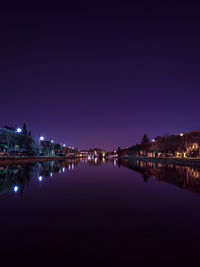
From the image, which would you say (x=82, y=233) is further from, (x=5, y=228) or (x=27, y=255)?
(x=5, y=228)

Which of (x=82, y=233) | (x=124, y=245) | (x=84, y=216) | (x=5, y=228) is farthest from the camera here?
(x=84, y=216)

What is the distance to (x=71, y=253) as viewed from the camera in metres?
5.50

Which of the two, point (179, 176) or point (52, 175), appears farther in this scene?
point (52, 175)

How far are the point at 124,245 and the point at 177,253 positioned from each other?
1435 millimetres

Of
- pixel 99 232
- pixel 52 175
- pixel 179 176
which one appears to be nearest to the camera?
pixel 99 232

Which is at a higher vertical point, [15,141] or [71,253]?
[15,141]

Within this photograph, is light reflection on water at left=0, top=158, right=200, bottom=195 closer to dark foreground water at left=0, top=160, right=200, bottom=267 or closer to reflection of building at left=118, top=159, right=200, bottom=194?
reflection of building at left=118, top=159, right=200, bottom=194

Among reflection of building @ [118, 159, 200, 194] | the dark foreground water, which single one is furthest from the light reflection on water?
the dark foreground water

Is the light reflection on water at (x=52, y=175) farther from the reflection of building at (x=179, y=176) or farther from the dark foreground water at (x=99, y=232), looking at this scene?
the dark foreground water at (x=99, y=232)


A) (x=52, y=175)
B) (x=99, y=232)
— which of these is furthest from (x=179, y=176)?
(x=99, y=232)

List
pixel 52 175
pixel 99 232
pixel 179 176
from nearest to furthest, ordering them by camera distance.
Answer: pixel 99 232 → pixel 179 176 → pixel 52 175

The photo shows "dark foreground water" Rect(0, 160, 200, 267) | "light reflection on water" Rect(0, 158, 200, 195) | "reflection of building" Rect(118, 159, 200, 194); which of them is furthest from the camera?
"reflection of building" Rect(118, 159, 200, 194)

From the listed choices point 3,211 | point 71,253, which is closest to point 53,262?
point 71,253

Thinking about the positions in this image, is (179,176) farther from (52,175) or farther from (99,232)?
(99,232)
